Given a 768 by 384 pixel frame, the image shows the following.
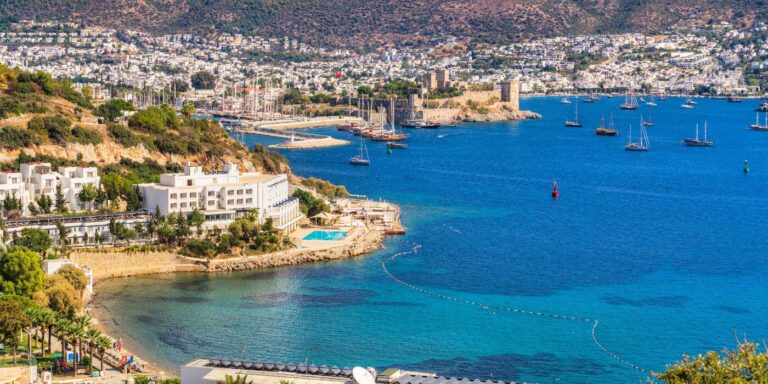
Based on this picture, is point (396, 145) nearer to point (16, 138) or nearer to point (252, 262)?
point (16, 138)

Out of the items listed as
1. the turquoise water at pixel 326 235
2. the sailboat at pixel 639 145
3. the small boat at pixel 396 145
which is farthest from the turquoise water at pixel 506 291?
the sailboat at pixel 639 145

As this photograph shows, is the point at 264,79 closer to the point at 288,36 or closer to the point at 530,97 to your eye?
the point at 530,97

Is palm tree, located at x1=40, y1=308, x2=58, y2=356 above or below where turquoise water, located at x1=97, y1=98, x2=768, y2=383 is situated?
above

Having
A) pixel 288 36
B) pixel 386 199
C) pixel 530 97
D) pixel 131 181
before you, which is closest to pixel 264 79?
pixel 530 97

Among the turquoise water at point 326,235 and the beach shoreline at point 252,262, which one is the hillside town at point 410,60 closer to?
the turquoise water at point 326,235

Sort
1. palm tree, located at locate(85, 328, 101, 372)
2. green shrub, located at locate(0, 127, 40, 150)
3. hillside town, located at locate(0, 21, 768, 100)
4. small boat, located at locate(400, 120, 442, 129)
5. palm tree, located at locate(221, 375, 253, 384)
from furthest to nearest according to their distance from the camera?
hillside town, located at locate(0, 21, 768, 100) < small boat, located at locate(400, 120, 442, 129) < green shrub, located at locate(0, 127, 40, 150) < palm tree, located at locate(85, 328, 101, 372) < palm tree, located at locate(221, 375, 253, 384)

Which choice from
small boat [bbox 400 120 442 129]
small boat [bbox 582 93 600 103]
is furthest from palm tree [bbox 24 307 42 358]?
small boat [bbox 582 93 600 103]

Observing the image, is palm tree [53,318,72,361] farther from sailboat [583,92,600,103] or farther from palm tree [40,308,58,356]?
sailboat [583,92,600,103]
